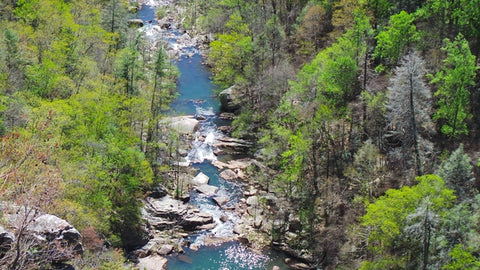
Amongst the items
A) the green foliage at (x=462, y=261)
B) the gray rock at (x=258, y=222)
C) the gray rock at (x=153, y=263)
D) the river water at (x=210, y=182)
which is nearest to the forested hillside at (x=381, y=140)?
the green foliage at (x=462, y=261)

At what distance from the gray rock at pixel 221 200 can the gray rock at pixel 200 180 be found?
3428 millimetres

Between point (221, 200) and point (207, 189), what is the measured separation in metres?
2.66

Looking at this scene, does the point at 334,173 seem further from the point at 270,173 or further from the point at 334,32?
the point at 334,32

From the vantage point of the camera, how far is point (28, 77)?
4709cm

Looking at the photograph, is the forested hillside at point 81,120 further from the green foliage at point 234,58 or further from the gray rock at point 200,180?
the green foliage at point 234,58

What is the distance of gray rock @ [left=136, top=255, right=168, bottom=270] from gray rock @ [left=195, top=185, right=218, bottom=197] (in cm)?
1262

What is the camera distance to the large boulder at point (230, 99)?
69125 mm

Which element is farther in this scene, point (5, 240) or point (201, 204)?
point (201, 204)

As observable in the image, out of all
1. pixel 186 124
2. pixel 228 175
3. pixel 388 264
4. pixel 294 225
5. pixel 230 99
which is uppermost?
pixel 230 99

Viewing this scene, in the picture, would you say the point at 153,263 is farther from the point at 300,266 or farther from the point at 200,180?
the point at 200,180

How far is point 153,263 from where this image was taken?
40375mm

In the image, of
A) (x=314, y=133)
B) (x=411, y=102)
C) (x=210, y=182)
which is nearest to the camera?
Answer: (x=411, y=102)

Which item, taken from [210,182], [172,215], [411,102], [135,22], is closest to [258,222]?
[172,215]

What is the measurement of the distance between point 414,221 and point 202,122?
139ft
